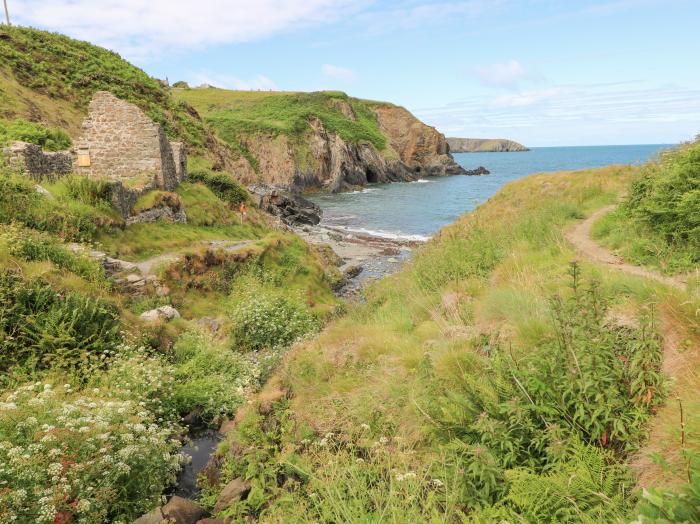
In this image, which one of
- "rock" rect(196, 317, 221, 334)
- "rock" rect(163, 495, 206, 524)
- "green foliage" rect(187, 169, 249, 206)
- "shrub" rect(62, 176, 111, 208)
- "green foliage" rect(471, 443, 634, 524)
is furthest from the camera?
"green foliage" rect(187, 169, 249, 206)

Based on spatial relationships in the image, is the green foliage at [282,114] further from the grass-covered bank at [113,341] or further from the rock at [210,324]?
the rock at [210,324]

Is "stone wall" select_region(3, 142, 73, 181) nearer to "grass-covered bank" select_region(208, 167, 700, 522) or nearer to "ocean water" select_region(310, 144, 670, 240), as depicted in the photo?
"grass-covered bank" select_region(208, 167, 700, 522)

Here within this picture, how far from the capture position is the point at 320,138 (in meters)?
78.5

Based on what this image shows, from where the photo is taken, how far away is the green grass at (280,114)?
248 feet

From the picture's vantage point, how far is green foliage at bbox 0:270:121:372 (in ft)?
23.8

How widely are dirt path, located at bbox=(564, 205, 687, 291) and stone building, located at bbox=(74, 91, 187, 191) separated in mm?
15050

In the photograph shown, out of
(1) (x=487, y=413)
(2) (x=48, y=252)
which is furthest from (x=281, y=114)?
(1) (x=487, y=413)

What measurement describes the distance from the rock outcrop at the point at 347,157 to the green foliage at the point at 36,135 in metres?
32.4

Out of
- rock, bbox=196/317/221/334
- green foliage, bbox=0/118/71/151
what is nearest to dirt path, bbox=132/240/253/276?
rock, bbox=196/317/221/334

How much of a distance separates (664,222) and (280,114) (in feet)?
277

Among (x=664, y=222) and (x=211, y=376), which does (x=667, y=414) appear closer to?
(x=664, y=222)

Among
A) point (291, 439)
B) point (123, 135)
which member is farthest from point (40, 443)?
point (123, 135)

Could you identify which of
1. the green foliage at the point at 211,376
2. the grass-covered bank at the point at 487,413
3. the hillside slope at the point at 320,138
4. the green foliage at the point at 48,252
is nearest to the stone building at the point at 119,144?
the green foliage at the point at 48,252

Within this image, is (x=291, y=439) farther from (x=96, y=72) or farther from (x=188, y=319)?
(x=96, y=72)
